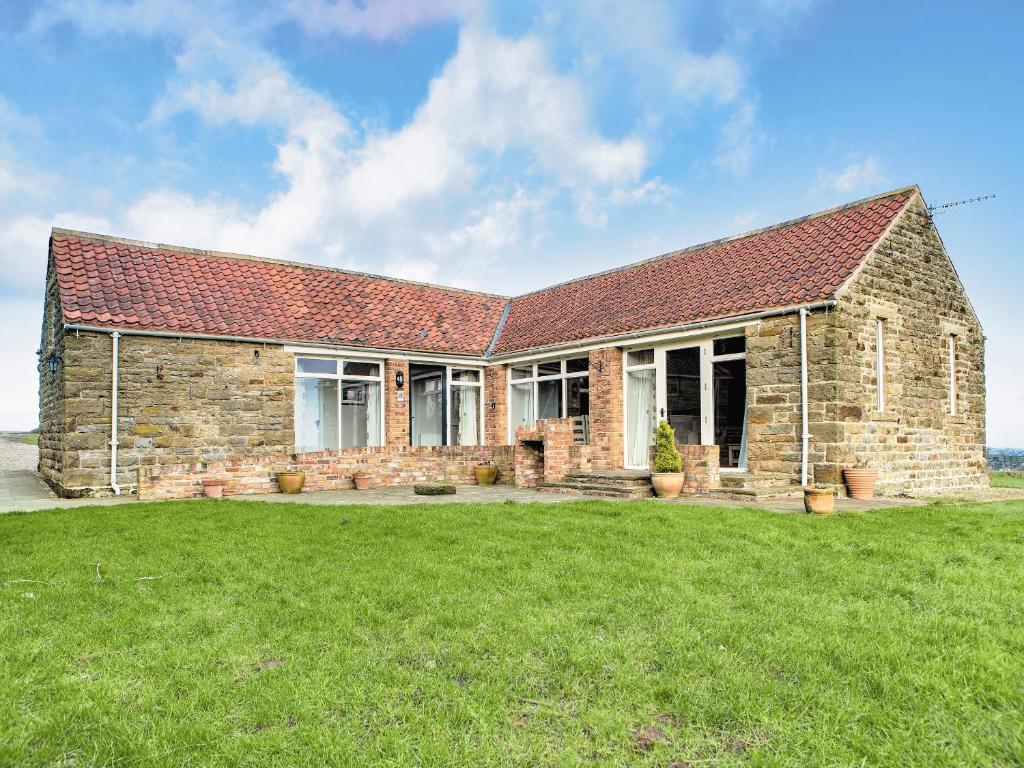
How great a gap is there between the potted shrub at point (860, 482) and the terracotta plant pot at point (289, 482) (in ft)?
35.2

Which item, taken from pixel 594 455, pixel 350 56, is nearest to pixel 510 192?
pixel 350 56

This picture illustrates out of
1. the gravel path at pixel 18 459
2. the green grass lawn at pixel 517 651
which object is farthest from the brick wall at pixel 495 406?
the gravel path at pixel 18 459

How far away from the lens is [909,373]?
13211 millimetres

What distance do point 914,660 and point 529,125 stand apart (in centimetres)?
1379

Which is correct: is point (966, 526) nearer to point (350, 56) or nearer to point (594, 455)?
point (594, 455)

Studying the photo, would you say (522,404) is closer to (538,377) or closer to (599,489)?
(538,377)

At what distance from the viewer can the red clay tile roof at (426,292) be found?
1294 cm

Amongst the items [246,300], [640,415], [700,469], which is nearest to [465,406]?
[640,415]

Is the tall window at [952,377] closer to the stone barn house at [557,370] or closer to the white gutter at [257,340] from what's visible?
the stone barn house at [557,370]

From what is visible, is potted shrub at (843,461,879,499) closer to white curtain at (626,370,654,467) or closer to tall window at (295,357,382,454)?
white curtain at (626,370,654,467)

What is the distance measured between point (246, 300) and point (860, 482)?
14.0 metres

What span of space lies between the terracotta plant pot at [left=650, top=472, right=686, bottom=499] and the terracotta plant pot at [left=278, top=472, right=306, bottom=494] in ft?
24.2

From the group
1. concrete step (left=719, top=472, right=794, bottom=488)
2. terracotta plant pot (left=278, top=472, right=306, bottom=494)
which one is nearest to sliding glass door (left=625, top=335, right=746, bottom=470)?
concrete step (left=719, top=472, right=794, bottom=488)

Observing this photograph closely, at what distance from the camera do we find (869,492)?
11266mm
